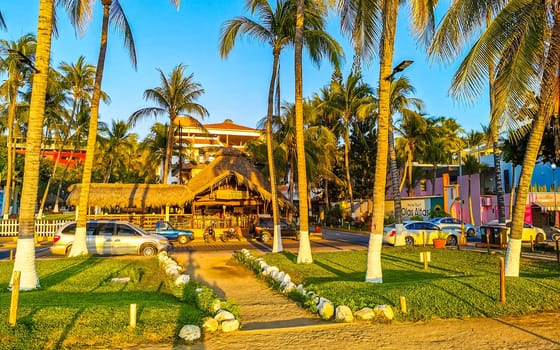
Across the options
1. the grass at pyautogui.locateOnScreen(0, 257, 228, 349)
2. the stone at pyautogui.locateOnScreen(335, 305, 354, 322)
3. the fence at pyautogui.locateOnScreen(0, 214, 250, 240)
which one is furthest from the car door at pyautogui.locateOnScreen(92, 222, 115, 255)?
the stone at pyautogui.locateOnScreen(335, 305, 354, 322)

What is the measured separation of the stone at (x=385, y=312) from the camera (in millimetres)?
7395

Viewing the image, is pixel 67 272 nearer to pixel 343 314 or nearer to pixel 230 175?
pixel 343 314

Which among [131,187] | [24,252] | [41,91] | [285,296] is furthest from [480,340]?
[131,187]

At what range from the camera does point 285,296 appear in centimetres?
969

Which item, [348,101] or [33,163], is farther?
[348,101]

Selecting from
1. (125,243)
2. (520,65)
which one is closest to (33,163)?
(125,243)

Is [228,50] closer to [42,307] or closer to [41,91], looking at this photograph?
[41,91]

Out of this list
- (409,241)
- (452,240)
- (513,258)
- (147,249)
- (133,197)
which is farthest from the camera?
(133,197)

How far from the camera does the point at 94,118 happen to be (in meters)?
16.4

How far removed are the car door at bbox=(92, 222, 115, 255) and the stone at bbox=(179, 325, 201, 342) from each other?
12.5 m

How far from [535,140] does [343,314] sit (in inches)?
261

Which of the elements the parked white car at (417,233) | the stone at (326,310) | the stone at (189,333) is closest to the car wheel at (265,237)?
the parked white car at (417,233)

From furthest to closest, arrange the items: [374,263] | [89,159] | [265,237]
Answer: [265,237] → [89,159] → [374,263]

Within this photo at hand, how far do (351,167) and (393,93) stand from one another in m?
17.0
